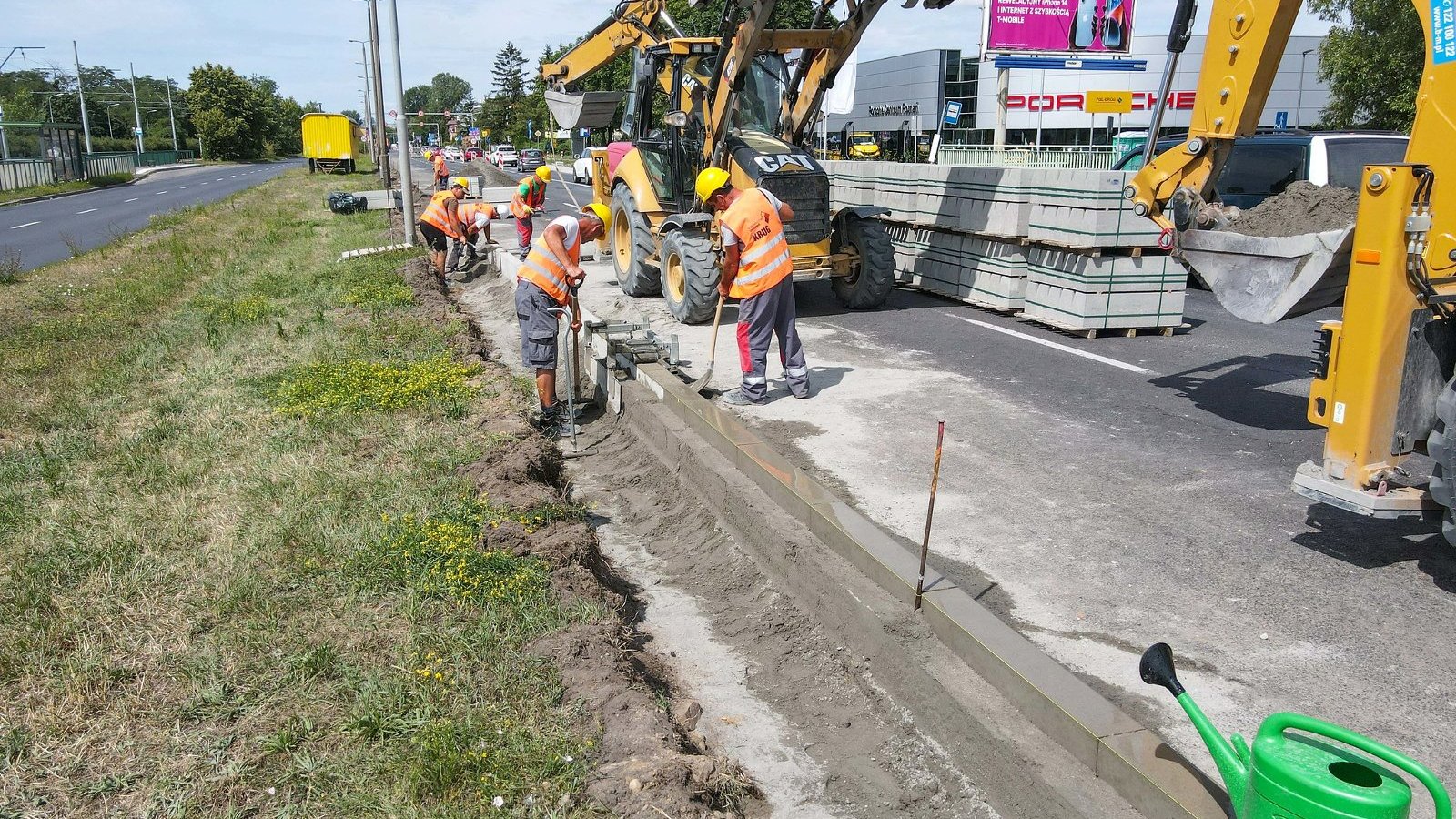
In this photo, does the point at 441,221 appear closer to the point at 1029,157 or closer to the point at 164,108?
the point at 1029,157

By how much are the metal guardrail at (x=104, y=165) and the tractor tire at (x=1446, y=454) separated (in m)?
56.2

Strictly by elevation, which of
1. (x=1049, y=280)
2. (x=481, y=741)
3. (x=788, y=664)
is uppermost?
(x=1049, y=280)

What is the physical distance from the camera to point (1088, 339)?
9.99 meters

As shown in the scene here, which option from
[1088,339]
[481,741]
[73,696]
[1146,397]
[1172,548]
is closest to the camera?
[481,741]

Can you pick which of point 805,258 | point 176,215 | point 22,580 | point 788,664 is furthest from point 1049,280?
point 176,215

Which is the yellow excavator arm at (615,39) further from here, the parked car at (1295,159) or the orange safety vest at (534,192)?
the parked car at (1295,159)

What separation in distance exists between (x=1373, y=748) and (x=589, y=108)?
14.3m

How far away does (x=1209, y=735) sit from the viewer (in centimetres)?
278

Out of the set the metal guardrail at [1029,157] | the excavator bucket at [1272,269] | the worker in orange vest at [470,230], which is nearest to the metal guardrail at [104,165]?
the worker in orange vest at [470,230]

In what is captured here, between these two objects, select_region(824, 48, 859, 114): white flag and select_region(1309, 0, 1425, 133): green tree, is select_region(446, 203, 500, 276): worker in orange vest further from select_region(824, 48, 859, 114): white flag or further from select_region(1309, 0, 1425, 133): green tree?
select_region(1309, 0, 1425, 133): green tree

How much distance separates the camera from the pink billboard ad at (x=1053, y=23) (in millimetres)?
25922

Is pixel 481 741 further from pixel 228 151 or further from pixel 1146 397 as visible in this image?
pixel 228 151

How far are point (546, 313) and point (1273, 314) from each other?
5032 millimetres

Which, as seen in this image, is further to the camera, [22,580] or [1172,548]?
[1172,548]
